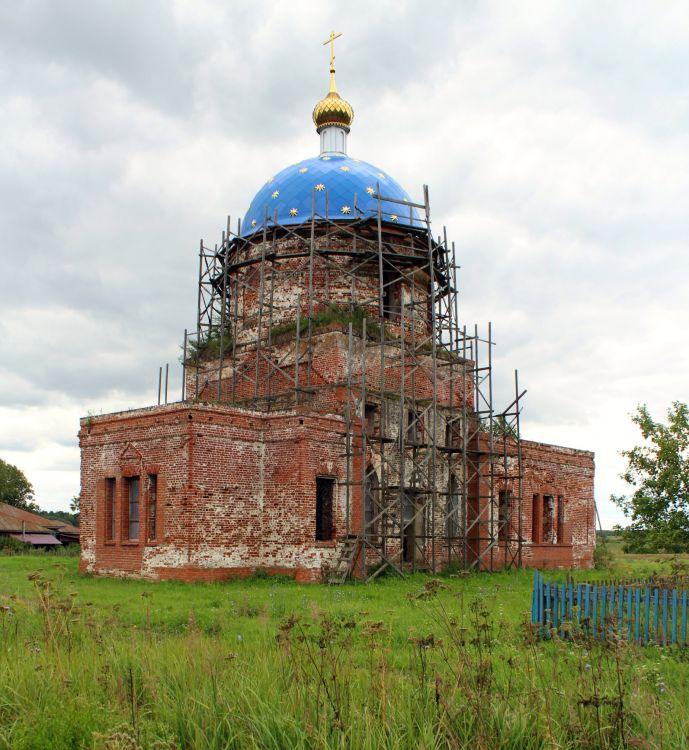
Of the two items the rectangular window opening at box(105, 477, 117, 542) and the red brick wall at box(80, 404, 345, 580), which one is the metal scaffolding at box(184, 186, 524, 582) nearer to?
the red brick wall at box(80, 404, 345, 580)

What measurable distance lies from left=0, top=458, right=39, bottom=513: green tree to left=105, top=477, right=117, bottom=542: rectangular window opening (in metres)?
38.1

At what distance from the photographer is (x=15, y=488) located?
182 feet

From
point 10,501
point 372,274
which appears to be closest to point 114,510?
point 372,274

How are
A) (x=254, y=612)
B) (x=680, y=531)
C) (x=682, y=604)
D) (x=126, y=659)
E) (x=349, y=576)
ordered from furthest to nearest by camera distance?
(x=349, y=576)
(x=680, y=531)
(x=254, y=612)
(x=682, y=604)
(x=126, y=659)

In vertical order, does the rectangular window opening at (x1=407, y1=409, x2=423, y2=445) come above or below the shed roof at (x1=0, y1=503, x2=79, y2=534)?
above

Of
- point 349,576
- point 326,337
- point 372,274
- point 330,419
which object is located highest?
point 372,274

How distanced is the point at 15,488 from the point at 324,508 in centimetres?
4230

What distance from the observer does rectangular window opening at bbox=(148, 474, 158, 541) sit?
18328 millimetres

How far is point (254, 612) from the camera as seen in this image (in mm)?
12594

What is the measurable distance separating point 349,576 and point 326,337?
20.9 feet

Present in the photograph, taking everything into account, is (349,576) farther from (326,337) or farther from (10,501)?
(10,501)

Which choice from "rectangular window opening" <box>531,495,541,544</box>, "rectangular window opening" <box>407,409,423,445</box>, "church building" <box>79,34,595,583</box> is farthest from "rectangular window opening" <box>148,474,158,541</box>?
"rectangular window opening" <box>531,495,541,544</box>

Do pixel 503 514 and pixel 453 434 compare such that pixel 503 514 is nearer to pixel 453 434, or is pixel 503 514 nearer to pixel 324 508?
pixel 453 434

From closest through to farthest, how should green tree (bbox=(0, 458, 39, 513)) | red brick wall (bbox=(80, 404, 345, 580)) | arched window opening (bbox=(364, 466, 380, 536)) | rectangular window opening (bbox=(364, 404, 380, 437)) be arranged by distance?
red brick wall (bbox=(80, 404, 345, 580)) < arched window opening (bbox=(364, 466, 380, 536)) < rectangular window opening (bbox=(364, 404, 380, 437)) < green tree (bbox=(0, 458, 39, 513))
